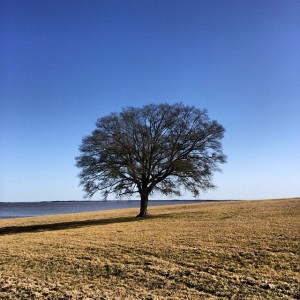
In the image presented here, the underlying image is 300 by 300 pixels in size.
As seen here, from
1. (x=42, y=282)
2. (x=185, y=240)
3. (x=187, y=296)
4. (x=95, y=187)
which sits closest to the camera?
(x=187, y=296)

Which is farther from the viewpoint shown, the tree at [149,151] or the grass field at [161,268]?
the tree at [149,151]

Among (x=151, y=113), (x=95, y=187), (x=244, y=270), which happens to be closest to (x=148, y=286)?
(x=244, y=270)

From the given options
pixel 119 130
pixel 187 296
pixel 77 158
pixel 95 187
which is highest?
pixel 119 130

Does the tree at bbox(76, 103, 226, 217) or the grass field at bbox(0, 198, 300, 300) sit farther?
the tree at bbox(76, 103, 226, 217)

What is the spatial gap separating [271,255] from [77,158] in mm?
21378

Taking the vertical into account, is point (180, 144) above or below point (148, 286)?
above

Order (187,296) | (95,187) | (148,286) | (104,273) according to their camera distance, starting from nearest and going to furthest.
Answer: (187,296)
(148,286)
(104,273)
(95,187)

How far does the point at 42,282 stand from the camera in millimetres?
9938

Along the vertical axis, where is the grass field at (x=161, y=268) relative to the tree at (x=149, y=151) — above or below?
below

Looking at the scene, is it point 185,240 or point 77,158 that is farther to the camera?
point 77,158

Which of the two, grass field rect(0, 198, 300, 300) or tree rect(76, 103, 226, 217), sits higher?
tree rect(76, 103, 226, 217)

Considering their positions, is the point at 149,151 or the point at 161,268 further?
the point at 149,151

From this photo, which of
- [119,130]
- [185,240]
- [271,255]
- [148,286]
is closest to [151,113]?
[119,130]

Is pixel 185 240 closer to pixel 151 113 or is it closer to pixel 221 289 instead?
pixel 221 289
